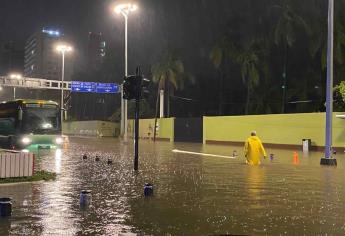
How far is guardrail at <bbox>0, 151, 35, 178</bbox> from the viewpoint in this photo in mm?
14023

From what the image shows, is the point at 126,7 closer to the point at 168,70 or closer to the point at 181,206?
the point at 168,70

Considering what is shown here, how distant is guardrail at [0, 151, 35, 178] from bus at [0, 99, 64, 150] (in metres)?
15.6

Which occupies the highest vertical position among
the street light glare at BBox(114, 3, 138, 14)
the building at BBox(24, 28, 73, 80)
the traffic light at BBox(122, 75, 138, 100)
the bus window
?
the building at BBox(24, 28, 73, 80)

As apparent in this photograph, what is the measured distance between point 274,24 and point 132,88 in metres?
40.3

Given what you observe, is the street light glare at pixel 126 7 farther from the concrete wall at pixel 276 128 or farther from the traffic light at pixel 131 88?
the traffic light at pixel 131 88

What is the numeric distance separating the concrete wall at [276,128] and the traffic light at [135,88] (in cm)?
2106

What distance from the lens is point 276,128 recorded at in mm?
41438

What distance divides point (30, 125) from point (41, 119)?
758 mm

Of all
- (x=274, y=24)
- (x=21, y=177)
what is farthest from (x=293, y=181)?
(x=274, y=24)

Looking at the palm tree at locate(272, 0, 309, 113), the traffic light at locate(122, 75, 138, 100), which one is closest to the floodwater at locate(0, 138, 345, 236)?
the traffic light at locate(122, 75, 138, 100)

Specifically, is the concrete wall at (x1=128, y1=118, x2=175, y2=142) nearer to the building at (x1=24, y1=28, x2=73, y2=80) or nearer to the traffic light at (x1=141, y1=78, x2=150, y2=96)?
the traffic light at (x1=141, y1=78, x2=150, y2=96)

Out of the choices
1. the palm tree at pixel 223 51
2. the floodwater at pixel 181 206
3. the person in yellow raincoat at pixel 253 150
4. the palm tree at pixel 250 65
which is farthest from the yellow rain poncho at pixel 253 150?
the palm tree at pixel 223 51

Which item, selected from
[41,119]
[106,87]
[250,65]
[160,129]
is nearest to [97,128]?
[106,87]

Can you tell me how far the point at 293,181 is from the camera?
15.8 meters
